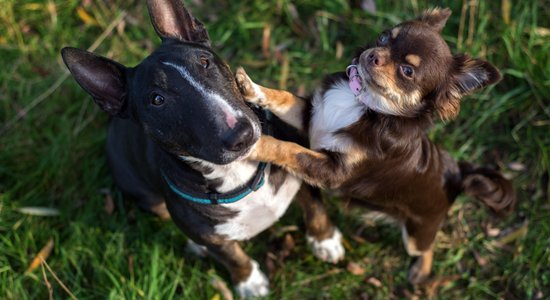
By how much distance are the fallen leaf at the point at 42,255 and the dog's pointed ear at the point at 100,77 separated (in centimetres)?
166

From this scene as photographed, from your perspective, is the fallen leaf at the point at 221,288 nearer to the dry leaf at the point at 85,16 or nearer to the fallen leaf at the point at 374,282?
the fallen leaf at the point at 374,282

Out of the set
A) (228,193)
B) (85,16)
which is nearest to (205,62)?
(228,193)

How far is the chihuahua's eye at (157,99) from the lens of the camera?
102 inches

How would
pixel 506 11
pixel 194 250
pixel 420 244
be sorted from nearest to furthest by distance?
pixel 420 244 < pixel 194 250 < pixel 506 11

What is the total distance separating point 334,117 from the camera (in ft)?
9.79

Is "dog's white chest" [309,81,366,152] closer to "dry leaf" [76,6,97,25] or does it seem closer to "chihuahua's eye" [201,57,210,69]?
"chihuahua's eye" [201,57,210,69]

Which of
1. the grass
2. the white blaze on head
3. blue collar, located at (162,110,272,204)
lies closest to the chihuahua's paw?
blue collar, located at (162,110,272,204)

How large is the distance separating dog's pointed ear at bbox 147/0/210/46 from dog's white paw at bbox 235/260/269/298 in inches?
71.0

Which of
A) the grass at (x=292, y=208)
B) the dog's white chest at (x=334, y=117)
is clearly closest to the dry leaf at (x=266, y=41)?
the grass at (x=292, y=208)

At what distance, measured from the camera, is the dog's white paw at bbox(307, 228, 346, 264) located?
390 centimetres

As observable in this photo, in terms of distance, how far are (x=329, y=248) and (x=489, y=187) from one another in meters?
1.29

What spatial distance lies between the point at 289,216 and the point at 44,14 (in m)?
Answer: 3.13

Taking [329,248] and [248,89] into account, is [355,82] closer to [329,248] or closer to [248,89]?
[248,89]

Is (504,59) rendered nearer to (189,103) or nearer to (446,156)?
(446,156)
